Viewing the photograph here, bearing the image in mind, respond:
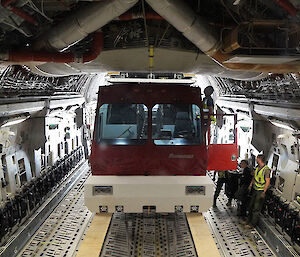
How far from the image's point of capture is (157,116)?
5.04 m

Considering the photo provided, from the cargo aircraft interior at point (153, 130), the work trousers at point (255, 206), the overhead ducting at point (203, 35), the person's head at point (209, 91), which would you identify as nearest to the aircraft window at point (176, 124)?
the cargo aircraft interior at point (153, 130)

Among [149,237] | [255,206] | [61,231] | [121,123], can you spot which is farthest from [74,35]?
[255,206]

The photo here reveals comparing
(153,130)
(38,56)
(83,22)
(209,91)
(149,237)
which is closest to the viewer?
(83,22)

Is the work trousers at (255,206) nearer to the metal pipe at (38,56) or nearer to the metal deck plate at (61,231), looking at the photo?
the metal deck plate at (61,231)

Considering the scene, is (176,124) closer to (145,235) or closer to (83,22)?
(83,22)

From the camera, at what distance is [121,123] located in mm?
5125

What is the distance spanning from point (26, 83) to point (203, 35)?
373 cm

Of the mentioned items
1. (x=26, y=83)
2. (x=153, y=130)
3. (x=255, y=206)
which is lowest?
(x=255, y=206)

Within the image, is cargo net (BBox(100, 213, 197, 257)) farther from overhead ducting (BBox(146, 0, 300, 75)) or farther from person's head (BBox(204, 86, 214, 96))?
overhead ducting (BBox(146, 0, 300, 75))

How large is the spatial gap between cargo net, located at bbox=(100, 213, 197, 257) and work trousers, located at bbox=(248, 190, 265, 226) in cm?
153

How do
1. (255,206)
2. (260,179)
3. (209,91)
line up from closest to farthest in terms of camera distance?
1. (209,91)
2. (260,179)
3. (255,206)

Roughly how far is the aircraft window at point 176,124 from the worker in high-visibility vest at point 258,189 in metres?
2.10

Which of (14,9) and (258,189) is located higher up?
(14,9)

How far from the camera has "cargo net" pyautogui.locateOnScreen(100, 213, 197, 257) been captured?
210 inches
